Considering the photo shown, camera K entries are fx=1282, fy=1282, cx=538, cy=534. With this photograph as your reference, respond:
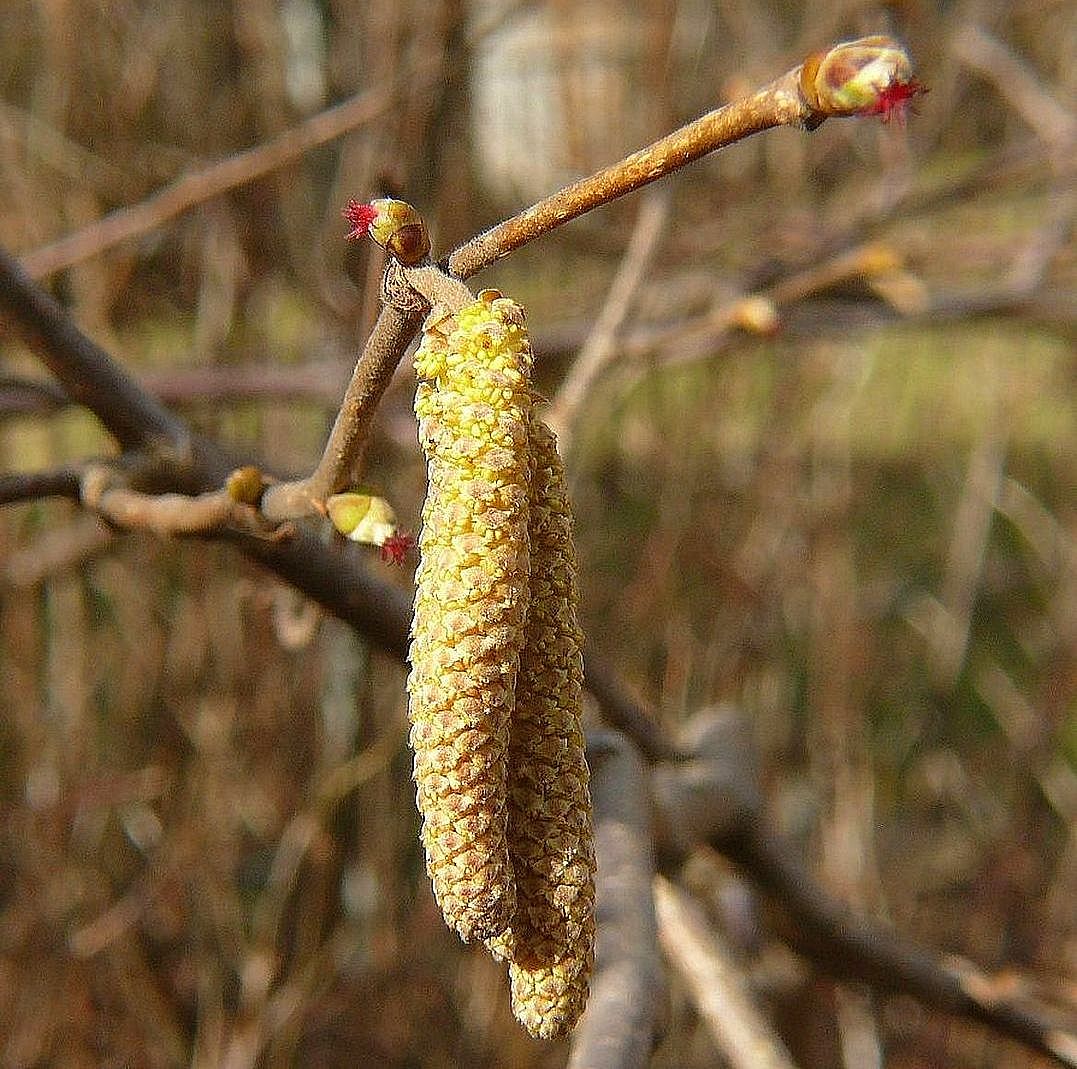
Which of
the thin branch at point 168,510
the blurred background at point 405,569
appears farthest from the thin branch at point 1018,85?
the thin branch at point 168,510

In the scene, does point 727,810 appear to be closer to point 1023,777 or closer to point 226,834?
point 226,834

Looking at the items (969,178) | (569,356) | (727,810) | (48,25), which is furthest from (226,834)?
(969,178)

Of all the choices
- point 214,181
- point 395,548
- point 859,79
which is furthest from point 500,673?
point 214,181

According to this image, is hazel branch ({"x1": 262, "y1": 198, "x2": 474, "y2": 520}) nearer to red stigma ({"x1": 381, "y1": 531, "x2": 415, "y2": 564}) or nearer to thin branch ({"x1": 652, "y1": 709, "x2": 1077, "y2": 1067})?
red stigma ({"x1": 381, "y1": 531, "x2": 415, "y2": 564})

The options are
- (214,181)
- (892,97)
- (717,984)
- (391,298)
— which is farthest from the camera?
(214,181)

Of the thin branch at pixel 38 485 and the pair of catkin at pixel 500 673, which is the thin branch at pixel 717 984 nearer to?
the pair of catkin at pixel 500 673

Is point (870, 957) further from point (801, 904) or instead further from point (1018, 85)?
point (1018, 85)
